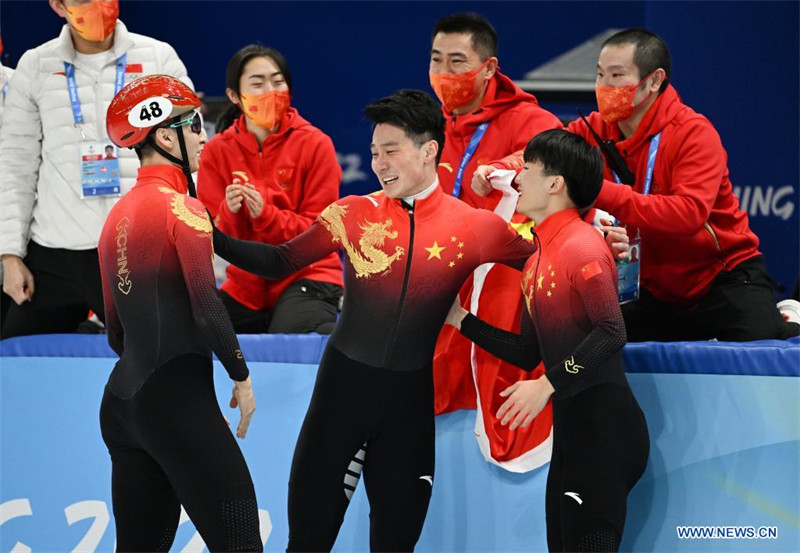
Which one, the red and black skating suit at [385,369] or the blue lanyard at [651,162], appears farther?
the blue lanyard at [651,162]

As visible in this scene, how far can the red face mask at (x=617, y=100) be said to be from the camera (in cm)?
451

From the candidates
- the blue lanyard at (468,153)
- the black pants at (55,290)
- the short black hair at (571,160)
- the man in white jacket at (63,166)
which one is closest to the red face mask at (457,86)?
the blue lanyard at (468,153)

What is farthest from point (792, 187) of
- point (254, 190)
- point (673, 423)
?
point (254, 190)

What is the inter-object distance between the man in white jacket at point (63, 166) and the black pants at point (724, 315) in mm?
2374

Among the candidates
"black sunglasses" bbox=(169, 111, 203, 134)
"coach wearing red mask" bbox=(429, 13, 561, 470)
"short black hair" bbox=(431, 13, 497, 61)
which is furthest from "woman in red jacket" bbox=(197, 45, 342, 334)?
"black sunglasses" bbox=(169, 111, 203, 134)

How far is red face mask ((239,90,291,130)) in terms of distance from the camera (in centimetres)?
503

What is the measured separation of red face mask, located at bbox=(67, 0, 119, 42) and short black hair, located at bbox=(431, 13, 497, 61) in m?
1.60

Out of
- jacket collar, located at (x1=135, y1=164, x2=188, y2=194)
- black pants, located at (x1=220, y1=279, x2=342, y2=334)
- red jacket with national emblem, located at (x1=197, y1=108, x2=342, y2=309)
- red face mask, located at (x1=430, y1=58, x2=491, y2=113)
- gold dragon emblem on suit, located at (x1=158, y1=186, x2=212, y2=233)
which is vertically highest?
red face mask, located at (x1=430, y1=58, x2=491, y2=113)

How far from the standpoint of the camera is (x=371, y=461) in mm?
3727

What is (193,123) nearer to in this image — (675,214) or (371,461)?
(371,461)

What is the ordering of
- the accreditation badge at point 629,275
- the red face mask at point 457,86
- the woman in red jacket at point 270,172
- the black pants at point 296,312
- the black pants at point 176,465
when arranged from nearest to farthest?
the black pants at point 176,465 → the accreditation badge at point 629,275 → the red face mask at point 457,86 → the black pants at point 296,312 → the woman in red jacket at point 270,172

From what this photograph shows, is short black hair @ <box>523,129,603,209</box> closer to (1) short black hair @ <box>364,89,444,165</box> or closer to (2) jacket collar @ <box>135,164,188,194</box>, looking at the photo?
(1) short black hair @ <box>364,89,444,165</box>

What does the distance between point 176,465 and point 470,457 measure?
131cm

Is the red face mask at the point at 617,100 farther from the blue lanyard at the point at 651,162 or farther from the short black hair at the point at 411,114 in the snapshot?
the short black hair at the point at 411,114
